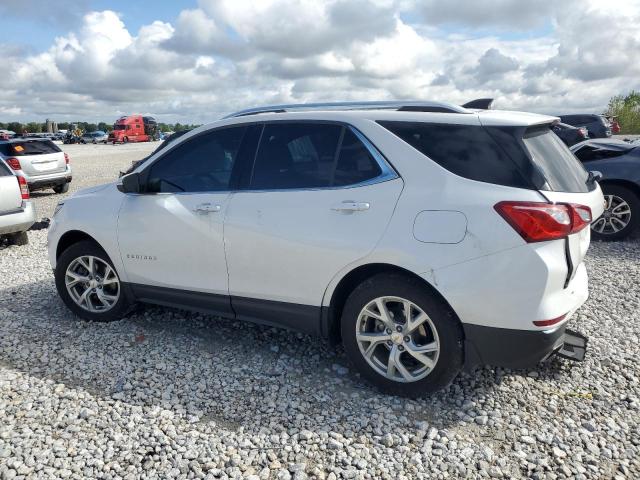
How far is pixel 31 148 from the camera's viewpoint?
14.1 meters

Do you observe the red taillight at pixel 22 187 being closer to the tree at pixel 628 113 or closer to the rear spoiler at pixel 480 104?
the rear spoiler at pixel 480 104

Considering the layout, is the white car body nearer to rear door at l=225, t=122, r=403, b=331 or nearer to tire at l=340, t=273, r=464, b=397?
rear door at l=225, t=122, r=403, b=331

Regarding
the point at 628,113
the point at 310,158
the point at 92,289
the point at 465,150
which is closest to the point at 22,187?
the point at 92,289

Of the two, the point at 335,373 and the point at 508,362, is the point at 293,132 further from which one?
the point at 508,362

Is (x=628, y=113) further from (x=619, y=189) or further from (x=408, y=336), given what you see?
(x=408, y=336)

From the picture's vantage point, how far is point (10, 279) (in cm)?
627

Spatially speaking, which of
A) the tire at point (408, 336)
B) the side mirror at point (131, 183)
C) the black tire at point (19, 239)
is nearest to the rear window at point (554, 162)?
the tire at point (408, 336)

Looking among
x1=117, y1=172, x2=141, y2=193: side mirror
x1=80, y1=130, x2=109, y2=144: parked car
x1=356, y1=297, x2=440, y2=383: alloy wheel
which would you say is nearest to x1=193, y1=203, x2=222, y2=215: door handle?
x1=117, y1=172, x2=141, y2=193: side mirror

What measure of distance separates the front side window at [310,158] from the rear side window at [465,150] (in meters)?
0.31

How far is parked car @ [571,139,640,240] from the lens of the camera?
7172 mm

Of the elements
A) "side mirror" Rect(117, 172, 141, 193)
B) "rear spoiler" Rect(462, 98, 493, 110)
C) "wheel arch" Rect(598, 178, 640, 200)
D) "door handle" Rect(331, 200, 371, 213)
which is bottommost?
"wheel arch" Rect(598, 178, 640, 200)

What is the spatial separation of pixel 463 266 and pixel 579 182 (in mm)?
1012

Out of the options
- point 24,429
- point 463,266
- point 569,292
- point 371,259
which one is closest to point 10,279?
point 24,429

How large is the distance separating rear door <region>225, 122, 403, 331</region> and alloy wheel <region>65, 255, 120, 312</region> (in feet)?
4.61
